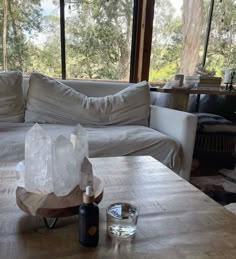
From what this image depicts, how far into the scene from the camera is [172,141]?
177 cm

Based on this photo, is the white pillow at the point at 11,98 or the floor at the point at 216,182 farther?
the white pillow at the point at 11,98

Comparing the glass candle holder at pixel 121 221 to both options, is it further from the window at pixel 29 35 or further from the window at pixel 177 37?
the window at pixel 177 37

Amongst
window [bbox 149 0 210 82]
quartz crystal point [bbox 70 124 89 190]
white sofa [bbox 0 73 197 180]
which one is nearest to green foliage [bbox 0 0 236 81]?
window [bbox 149 0 210 82]

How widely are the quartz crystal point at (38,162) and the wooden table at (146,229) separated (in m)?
0.10

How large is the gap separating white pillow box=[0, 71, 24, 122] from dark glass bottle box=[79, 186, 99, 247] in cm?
165

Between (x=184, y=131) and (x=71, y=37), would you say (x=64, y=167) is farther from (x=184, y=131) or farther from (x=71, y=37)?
(x=71, y=37)

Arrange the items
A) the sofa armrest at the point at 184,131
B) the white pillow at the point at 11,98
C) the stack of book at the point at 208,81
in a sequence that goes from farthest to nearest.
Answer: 1. the stack of book at the point at 208,81
2. the white pillow at the point at 11,98
3. the sofa armrest at the point at 184,131

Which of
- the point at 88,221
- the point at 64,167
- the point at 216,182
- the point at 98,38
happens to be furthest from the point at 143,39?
the point at 88,221

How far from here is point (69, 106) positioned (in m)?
2.12

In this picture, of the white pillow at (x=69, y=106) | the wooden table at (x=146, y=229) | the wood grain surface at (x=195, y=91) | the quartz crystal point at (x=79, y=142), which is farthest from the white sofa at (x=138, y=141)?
the quartz crystal point at (x=79, y=142)

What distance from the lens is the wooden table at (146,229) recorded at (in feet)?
2.06

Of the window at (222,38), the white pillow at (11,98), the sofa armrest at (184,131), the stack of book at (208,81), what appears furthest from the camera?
the window at (222,38)

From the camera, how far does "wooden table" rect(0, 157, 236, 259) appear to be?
0.63m

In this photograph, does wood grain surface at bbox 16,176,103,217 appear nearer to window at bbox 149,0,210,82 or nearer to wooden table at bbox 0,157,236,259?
wooden table at bbox 0,157,236,259
